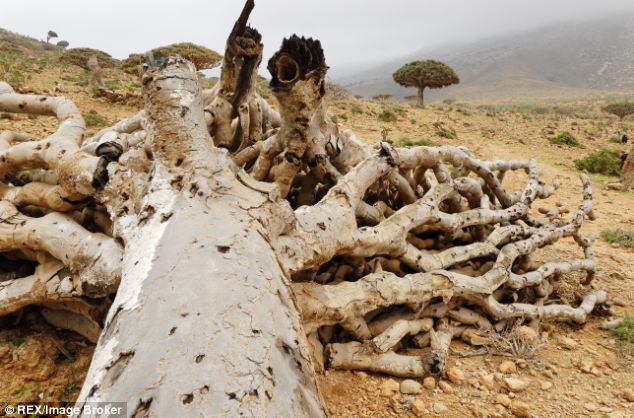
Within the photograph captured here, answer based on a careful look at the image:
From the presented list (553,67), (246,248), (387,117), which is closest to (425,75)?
(387,117)

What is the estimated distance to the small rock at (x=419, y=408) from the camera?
2.08m

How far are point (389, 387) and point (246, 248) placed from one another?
3.99ft

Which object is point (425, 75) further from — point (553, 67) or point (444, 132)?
point (553, 67)

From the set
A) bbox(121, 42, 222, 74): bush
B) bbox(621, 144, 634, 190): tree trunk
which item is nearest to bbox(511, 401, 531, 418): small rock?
bbox(621, 144, 634, 190): tree trunk

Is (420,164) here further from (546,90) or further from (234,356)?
(546,90)

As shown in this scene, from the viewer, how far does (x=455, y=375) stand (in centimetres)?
235

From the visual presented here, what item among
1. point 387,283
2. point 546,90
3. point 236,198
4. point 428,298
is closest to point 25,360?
point 236,198

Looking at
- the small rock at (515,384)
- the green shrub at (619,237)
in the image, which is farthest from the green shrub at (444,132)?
the small rock at (515,384)

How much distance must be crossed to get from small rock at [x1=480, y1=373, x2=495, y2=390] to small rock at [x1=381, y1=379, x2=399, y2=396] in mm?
500

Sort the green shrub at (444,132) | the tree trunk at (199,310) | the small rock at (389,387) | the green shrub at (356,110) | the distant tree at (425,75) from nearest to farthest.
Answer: the tree trunk at (199,310) < the small rock at (389,387) < the green shrub at (444,132) < the green shrub at (356,110) < the distant tree at (425,75)

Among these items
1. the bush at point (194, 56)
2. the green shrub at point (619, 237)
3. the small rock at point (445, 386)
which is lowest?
the green shrub at point (619, 237)

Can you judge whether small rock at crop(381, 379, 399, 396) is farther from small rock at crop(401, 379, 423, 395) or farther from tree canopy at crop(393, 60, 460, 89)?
tree canopy at crop(393, 60, 460, 89)

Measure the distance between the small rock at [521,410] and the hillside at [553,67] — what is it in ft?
240

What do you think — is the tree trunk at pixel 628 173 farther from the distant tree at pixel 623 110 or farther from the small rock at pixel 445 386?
the distant tree at pixel 623 110
